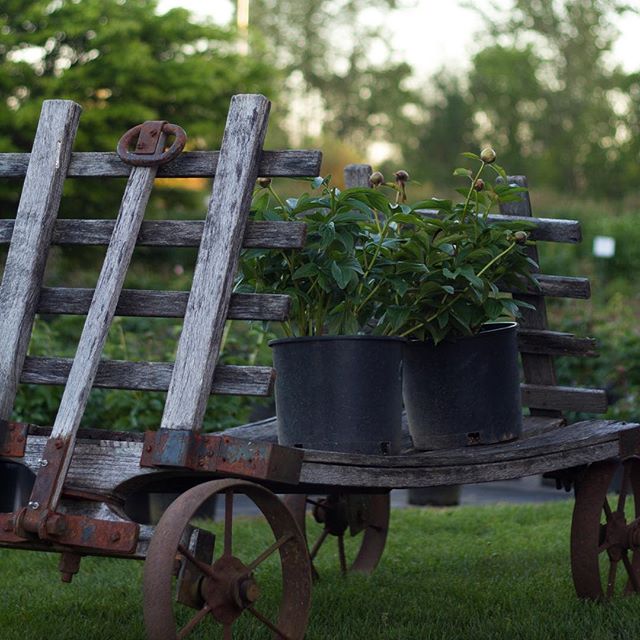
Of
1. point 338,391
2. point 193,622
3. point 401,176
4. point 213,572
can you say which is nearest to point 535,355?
point 401,176

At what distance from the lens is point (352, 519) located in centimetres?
450

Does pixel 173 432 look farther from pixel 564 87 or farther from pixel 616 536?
pixel 564 87

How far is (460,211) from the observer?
350 centimetres

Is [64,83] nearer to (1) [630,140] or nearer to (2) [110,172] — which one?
(2) [110,172]

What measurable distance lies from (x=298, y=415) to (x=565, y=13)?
3888 cm

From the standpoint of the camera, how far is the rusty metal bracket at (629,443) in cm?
370

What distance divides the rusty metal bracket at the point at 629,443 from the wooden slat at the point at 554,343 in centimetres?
41

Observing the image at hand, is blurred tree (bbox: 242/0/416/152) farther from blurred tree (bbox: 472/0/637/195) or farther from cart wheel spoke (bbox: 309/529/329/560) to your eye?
cart wheel spoke (bbox: 309/529/329/560)

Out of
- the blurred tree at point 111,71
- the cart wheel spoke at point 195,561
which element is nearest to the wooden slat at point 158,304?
the cart wheel spoke at point 195,561

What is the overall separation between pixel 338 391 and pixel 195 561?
691 millimetres

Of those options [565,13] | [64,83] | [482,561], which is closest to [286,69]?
[565,13]

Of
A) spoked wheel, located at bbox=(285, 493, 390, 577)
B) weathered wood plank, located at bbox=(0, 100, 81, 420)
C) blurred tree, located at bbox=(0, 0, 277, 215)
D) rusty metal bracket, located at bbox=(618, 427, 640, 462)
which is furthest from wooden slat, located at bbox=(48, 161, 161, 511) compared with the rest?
blurred tree, located at bbox=(0, 0, 277, 215)

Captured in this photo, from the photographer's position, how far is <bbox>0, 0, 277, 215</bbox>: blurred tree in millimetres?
20969

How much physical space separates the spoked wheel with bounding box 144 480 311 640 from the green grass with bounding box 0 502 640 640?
0.49 meters
